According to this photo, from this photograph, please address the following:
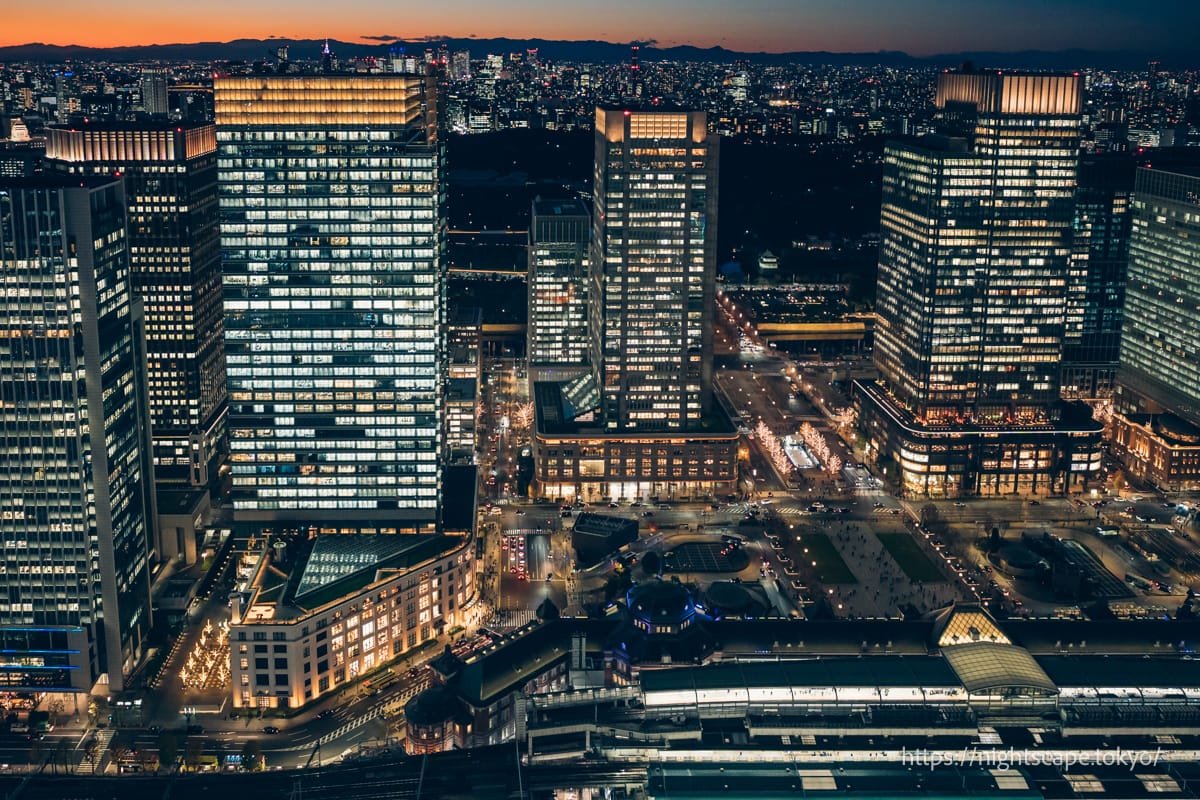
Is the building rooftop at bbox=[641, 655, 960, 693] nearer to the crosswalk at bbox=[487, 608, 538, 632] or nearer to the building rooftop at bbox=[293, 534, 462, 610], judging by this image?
the crosswalk at bbox=[487, 608, 538, 632]

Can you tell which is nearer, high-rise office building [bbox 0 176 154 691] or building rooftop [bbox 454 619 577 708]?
high-rise office building [bbox 0 176 154 691]

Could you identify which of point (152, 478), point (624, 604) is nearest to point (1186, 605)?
point (624, 604)

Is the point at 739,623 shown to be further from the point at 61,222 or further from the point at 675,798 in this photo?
the point at 61,222

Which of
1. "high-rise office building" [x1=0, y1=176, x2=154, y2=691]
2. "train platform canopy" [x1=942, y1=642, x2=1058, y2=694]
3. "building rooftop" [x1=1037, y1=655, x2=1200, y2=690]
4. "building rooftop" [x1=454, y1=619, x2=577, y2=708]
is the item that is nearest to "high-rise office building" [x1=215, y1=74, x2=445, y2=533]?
"high-rise office building" [x1=0, y1=176, x2=154, y2=691]

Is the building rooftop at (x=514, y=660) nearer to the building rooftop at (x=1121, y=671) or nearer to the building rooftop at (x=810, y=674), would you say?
the building rooftop at (x=810, y=674)

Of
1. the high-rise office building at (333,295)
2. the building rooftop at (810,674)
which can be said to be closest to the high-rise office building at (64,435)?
the high-rise office building at (333,295)

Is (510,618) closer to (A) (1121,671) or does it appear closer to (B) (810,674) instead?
(B) (810,674)

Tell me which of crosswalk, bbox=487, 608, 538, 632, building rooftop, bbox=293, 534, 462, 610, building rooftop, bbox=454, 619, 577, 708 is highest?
building rooftop, bbox=293, 534, 462, 610
